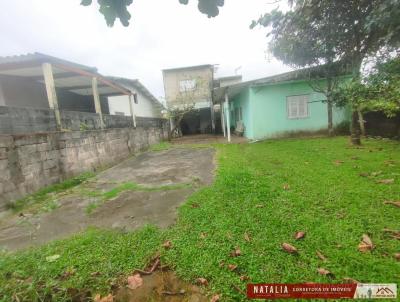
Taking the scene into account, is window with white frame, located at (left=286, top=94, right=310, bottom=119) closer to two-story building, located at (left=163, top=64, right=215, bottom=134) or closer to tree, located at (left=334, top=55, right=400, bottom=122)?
tree, located at (left=334, top=55, right=400, bottom=122)

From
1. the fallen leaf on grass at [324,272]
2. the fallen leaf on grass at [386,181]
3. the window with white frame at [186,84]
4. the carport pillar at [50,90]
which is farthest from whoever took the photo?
the window with white frame at [186,84]

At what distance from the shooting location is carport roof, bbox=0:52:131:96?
5.75 metres

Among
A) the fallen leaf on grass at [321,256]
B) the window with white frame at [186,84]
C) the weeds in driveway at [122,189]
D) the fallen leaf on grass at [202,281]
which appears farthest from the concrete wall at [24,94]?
the window with white frame at [186,84]

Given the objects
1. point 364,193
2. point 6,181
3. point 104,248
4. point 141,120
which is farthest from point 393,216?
point 141,120

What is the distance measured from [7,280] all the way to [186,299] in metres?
1.73

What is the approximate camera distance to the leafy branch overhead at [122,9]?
1556mm

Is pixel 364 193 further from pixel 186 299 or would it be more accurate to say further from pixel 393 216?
pixel 186 299

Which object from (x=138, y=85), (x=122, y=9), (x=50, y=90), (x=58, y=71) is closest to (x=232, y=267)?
(x=122, y=9)

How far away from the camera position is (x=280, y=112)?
10188mm

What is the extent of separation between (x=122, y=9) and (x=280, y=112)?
9.77 m

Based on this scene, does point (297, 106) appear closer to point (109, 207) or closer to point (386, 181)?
point (386, 181)

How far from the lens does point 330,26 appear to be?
6301mm

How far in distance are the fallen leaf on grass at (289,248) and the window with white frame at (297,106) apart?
30.5 ft

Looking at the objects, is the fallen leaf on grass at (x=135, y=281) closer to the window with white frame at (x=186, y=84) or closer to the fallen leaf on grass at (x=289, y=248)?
the fallen leaf on grass at (x=289, y=248)
